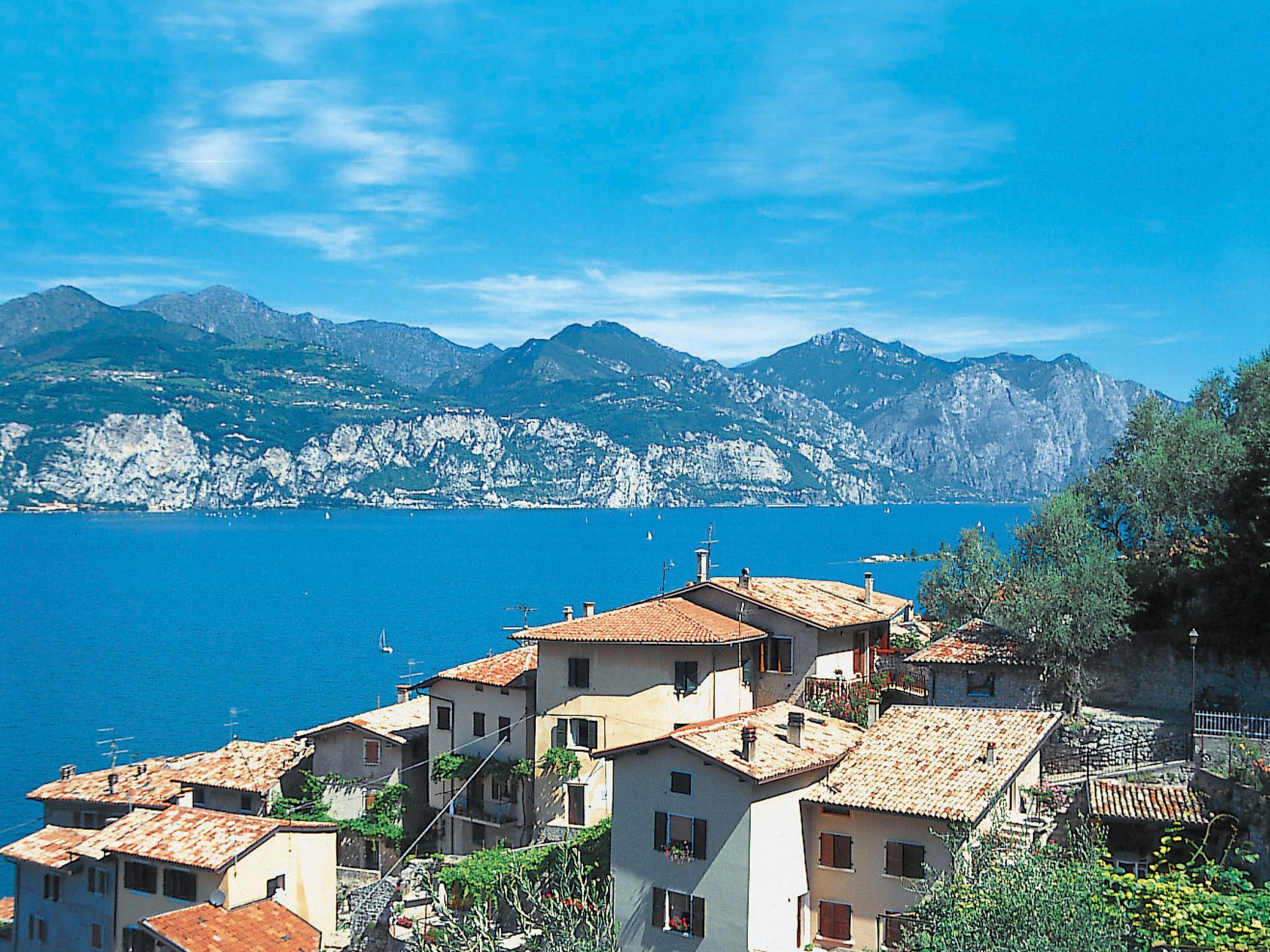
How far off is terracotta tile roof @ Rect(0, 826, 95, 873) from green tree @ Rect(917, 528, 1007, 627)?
Result: 27.3m

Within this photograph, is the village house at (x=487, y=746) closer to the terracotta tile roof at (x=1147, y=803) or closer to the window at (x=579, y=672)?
the window at (x=579, y=672)

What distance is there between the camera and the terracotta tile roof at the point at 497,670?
3456 centimetres

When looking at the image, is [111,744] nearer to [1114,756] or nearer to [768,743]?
[768,743]

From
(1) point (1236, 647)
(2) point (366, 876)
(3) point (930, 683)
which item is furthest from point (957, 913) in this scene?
(2) point (366, 876)

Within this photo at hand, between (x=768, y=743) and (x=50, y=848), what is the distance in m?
21.5

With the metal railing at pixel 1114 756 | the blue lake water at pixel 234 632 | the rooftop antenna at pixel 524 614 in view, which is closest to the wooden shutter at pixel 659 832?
the rooftop antenna at pixel 524 614

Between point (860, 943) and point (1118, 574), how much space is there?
14.3 meters

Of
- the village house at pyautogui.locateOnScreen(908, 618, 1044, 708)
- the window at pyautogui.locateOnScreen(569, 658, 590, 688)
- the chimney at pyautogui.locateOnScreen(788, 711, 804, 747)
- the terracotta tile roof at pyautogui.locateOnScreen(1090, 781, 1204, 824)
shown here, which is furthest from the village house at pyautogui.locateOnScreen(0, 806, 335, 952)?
the terracotta tile roof at pyautogui.locateOnScreen(1090, 781, 1204, 824)

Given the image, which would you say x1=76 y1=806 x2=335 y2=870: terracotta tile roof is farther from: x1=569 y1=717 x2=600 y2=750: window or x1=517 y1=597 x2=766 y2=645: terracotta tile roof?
x1=517 y1=597 x2=766 y2=645: terracotta tile roof

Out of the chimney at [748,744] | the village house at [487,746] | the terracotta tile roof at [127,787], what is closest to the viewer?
the chimney at [748,744]

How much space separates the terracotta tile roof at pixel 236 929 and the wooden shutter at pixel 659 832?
932 centimetres

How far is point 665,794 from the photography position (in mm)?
23953

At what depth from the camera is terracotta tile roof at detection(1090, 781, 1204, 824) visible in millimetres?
23047

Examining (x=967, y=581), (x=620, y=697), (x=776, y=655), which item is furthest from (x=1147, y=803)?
(x=967, y=581)
